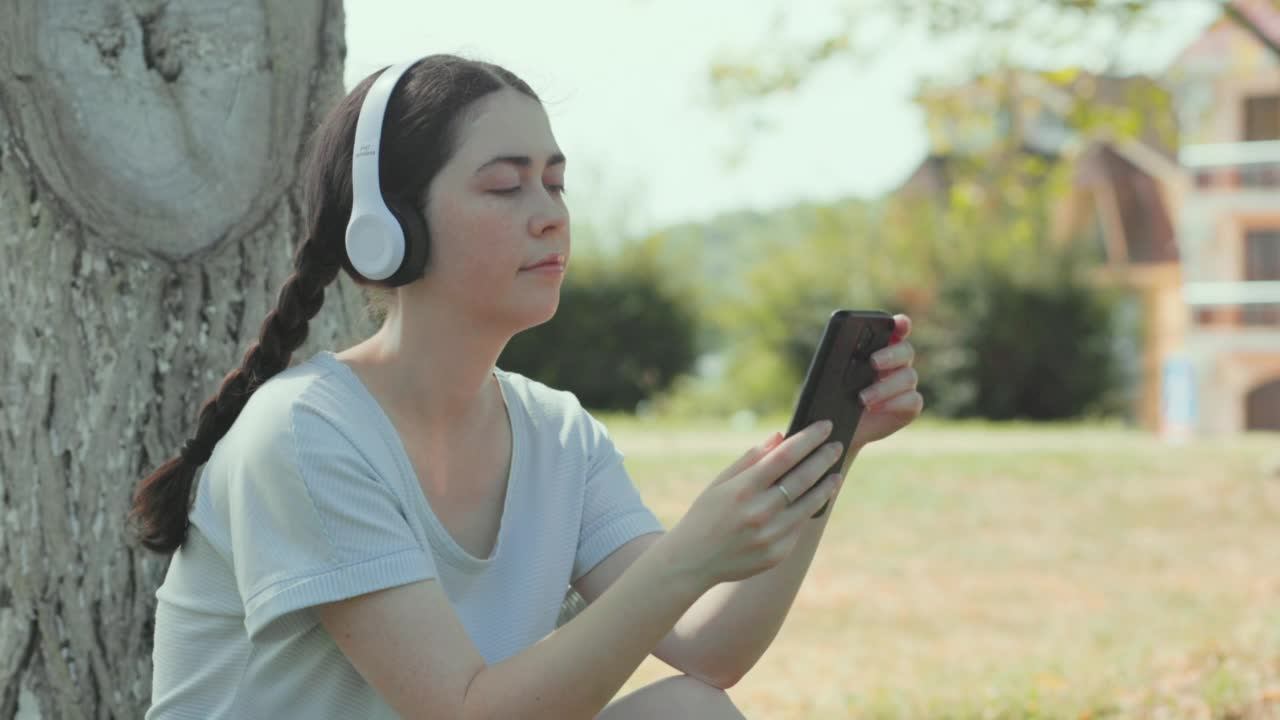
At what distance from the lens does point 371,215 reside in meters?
2.18

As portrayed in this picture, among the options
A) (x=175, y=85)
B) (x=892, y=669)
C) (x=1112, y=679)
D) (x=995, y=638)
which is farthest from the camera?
(x=995, y=638)

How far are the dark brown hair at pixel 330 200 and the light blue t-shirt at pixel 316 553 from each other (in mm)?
78

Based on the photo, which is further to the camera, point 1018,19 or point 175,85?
point 1018,19

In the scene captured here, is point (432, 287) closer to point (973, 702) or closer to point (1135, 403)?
point (973, 702)

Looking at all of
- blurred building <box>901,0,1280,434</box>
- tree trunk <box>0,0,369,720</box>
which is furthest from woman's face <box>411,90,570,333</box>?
blurred building <box>901,0,1280,434</box>

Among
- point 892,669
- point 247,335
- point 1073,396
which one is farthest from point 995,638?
point 1073,396

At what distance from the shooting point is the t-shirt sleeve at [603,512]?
2641 millimetres

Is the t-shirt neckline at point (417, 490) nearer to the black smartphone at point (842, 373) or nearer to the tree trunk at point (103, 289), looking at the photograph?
the black smartphone at point (842, 373)

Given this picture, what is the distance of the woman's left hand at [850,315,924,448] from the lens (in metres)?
2.42

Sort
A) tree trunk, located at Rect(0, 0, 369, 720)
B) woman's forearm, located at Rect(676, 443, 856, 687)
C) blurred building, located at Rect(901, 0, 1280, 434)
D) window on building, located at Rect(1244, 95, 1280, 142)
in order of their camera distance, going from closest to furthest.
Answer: woman's forearm, located at Rect(676, 443, 856, 687) < tree trunk, located at Rect(0, 0, 369, 720) < blurred building, located at Rect(901, 0, 1280, 434) < window on building, located at Rect(1244, 95, 1280, 142)

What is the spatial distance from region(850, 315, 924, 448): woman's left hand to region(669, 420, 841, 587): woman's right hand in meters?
0.34

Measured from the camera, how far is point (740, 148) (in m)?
14.2

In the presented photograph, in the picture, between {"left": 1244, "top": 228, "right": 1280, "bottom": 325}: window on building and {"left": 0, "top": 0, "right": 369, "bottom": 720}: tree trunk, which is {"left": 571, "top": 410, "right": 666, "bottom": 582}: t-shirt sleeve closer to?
{"left": 0, "top": 0, "right": 369, "bottom": 720}: tree trunk

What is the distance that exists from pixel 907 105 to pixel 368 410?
12.9 metres
